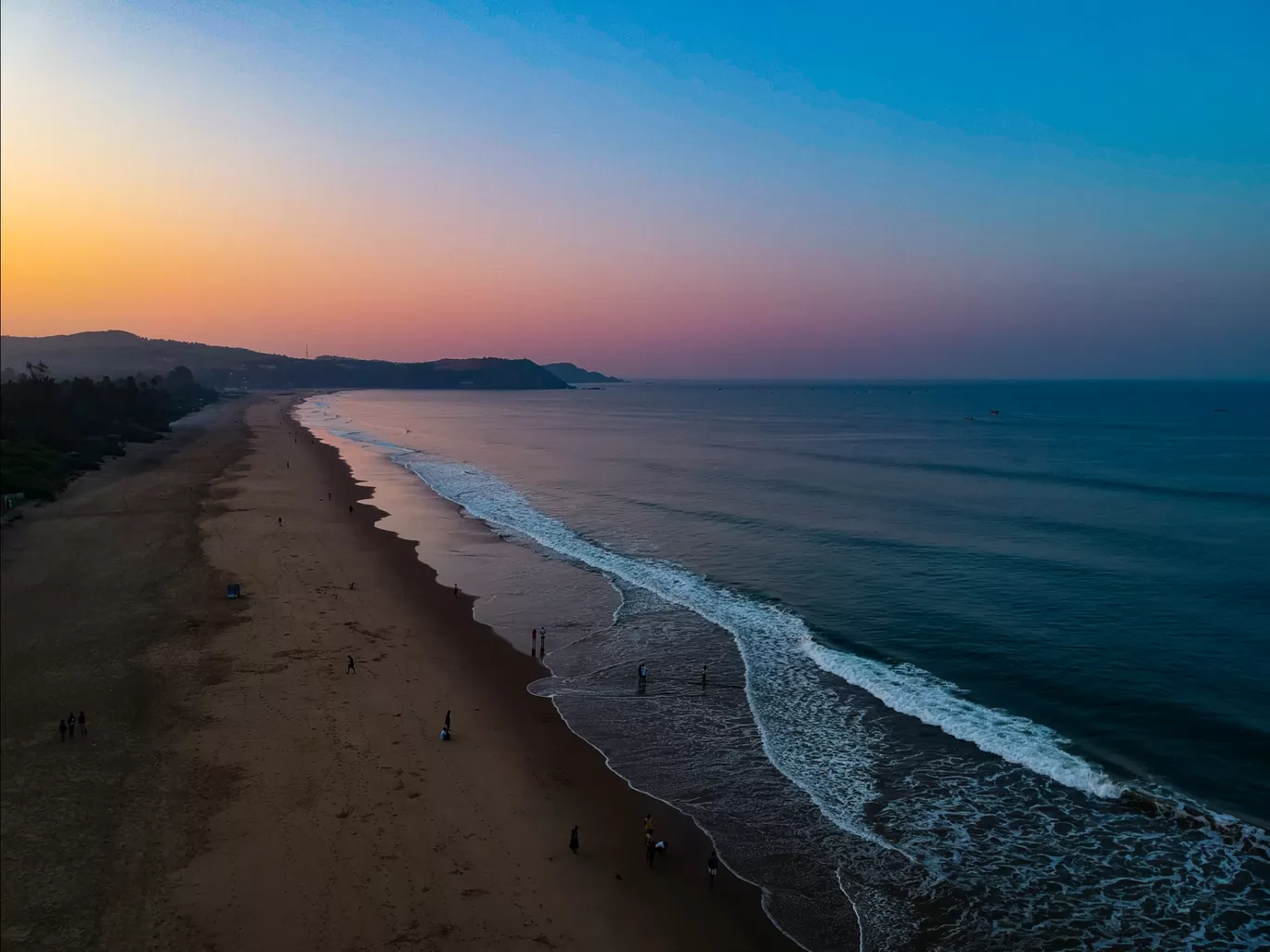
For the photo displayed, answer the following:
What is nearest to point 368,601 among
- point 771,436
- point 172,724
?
point 172,724

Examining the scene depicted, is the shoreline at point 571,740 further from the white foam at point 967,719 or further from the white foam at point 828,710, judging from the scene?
the white foam at point 967,719

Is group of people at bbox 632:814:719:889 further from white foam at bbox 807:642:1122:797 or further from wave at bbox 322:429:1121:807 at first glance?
white foam at bbox 807:642:1122:797

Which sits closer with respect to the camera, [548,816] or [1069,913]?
[1069,913]

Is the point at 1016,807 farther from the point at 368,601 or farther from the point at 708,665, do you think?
the point at 368,601

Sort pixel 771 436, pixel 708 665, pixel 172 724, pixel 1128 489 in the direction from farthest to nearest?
pixel 771 436, pixel 1128 489, pixel 708 665, pixel 172 724

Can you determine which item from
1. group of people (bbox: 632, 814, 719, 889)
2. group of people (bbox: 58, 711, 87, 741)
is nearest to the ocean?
group of people (bbox: 632, 814, 719, 889)

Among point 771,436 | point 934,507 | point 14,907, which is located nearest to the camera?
point 14,907
